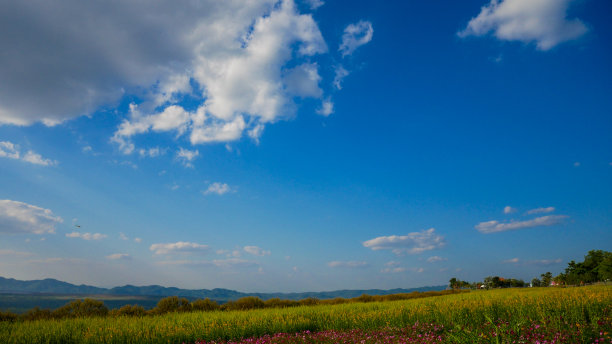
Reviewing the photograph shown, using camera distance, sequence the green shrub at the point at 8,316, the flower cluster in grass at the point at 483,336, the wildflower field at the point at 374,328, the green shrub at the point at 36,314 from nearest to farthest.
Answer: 1. the flower cluster in grass at the point at 483,336
2. the wildflower field at the point at 374,328
3. the green shrub at the point at 8,316
4. the green shrub at the point at 36,314

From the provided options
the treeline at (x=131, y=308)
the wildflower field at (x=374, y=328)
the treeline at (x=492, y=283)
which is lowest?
the treeline at (x=492, y=283)

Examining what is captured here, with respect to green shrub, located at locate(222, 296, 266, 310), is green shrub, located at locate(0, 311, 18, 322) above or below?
above

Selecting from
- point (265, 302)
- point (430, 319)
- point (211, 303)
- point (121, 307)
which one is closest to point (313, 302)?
point (265, 302)

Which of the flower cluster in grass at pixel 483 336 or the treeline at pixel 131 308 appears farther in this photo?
the treeline at pixel 131 308

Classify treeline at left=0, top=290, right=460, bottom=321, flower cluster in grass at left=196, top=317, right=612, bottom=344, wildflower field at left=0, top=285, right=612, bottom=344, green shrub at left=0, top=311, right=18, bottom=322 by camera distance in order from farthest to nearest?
treeline at left=0, top=290, right=460, bottom=321 → green shrub at left=0, top=311, right=18, bottom=322 → wildflower field at left=0, top=285, right=612, bottom=344 → flower cluster in grass at left=196, top=317, right=612, bottom=344

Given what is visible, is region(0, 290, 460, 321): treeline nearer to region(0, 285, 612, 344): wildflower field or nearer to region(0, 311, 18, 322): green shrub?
region(0, 311, 18, 322): green shrub

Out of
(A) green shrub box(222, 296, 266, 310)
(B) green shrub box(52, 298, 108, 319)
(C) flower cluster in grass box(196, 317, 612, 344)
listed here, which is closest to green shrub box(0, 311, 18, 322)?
(B) green shrub box(52, 298, 108, 319)

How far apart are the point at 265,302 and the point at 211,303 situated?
15.3 feet

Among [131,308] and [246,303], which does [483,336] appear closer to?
[131,308]

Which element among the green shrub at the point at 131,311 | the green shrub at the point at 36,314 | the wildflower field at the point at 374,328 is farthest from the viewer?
the green shrub at the point at 131,311

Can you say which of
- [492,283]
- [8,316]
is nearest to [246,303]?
[8,316]

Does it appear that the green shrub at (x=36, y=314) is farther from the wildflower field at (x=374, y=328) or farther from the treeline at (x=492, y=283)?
the treeline at (x=492, y=283)

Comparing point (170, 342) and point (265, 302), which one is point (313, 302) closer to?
point (265, 302)

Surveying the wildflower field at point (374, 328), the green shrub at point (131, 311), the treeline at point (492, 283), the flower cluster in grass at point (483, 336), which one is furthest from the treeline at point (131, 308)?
the treeline at point (492, 283)
